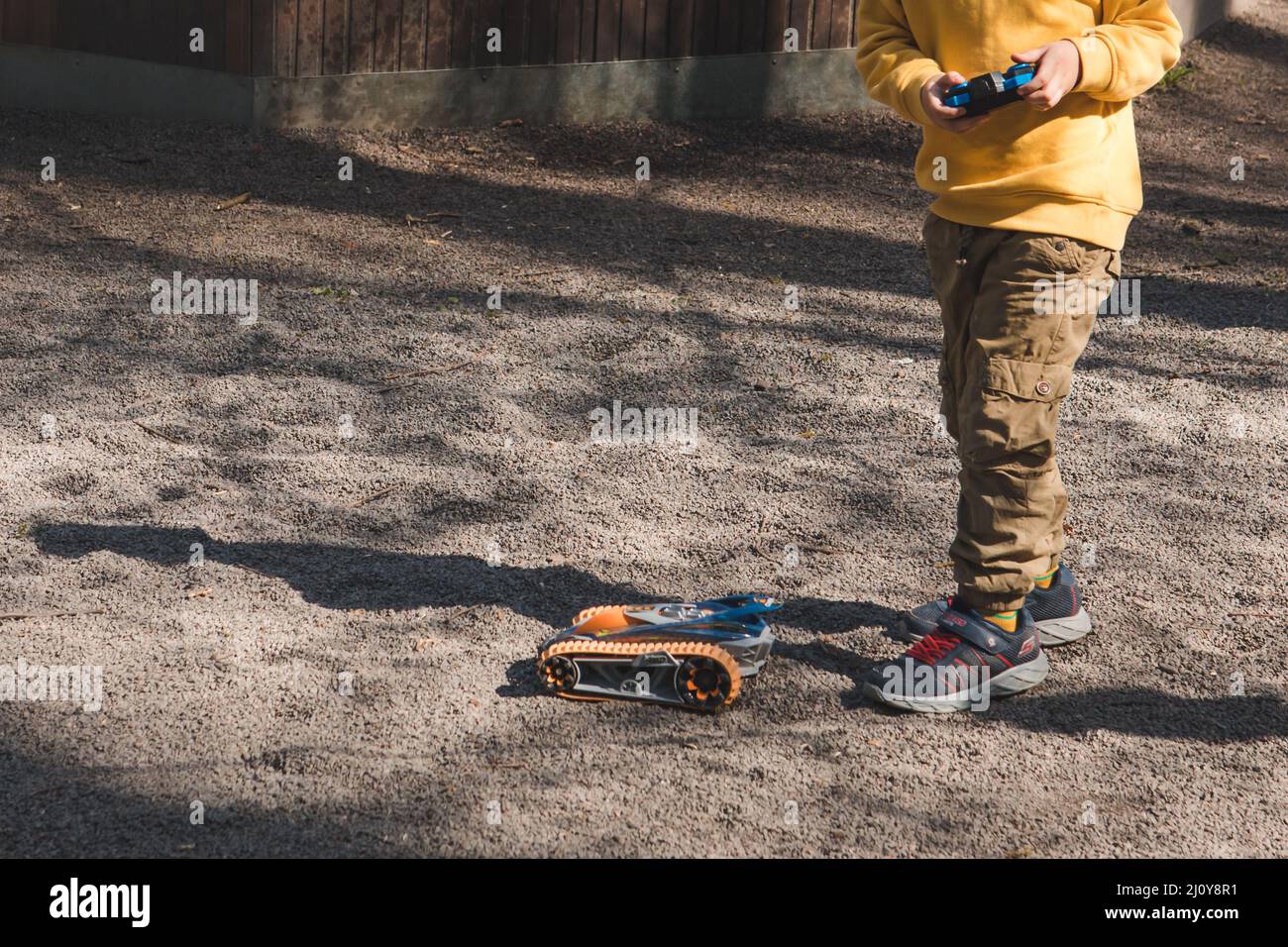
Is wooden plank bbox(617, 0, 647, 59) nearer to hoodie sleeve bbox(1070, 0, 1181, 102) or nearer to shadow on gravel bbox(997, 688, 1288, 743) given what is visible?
hoodie sleeve bbox(1070, 0, 1181, 102)

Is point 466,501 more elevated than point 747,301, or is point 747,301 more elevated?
point 747,301

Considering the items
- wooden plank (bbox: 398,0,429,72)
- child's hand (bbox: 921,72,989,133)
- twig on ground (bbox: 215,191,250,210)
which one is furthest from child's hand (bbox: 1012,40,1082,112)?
wooden plank (bbox: 398,0,429,72)

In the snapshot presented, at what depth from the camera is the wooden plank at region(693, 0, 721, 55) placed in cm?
898

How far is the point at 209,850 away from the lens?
103 inches

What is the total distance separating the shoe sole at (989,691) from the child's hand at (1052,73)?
125 centimetres

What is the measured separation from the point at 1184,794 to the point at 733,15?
7.14 metres

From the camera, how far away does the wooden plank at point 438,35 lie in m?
8.32

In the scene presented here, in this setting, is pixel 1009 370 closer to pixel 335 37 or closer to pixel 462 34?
pixel 335 37

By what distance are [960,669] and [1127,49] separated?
1.37 meters

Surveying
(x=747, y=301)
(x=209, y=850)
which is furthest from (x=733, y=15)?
(x=209, y=850)

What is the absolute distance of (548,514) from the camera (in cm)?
419

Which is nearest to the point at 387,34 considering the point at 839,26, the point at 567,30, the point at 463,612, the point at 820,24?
the point at 567,30

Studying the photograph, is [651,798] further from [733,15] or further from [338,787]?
[733,15]
